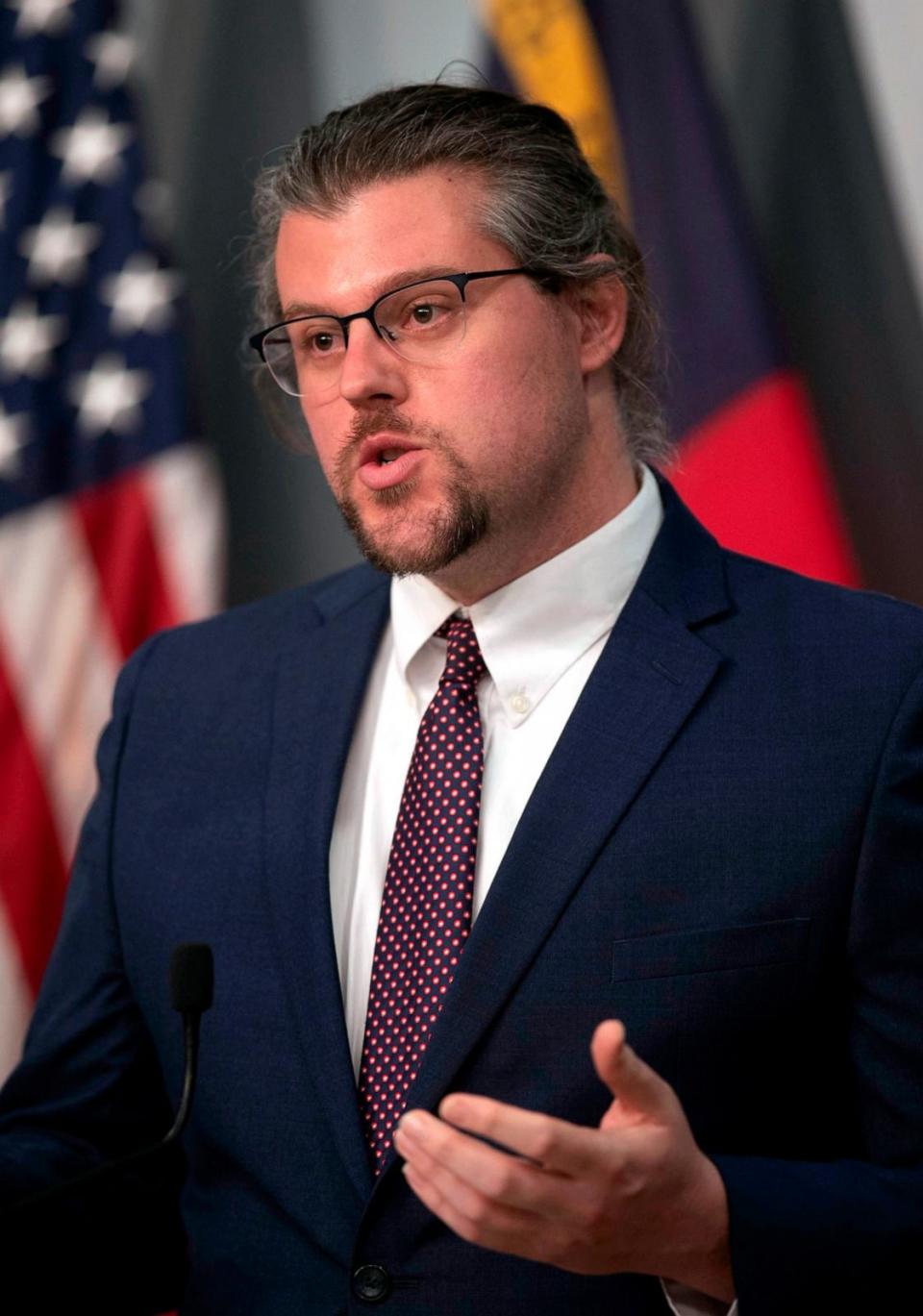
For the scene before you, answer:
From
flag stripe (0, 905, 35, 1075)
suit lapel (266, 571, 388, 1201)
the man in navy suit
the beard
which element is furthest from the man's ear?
flag stripe (0, 905, 35, 1075)

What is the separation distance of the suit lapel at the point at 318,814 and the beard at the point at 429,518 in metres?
0.21

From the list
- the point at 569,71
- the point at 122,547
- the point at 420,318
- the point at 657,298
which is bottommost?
the point at 122,547

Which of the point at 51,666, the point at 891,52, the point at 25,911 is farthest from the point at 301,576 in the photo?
the point at 891,52

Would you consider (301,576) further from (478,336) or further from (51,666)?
(478,336)

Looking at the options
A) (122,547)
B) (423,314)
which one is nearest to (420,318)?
(423,314)

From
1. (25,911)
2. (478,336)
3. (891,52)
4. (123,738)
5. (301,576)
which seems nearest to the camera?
(478,336)

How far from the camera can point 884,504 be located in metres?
2.62

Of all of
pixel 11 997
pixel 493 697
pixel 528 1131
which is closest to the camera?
pixel 528 1131

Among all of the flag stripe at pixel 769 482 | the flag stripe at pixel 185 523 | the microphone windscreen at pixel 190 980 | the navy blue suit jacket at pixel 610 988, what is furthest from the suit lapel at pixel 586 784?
the flag stripe at pixel 185 523

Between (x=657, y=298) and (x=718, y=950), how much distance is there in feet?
4.64

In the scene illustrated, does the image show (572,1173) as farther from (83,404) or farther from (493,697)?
(83,404)

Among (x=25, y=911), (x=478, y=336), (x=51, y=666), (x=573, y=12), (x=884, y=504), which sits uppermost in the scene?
(x=573, y=12)

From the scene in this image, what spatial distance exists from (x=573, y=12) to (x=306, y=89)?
1.79 feet

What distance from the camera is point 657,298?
2.58 m
